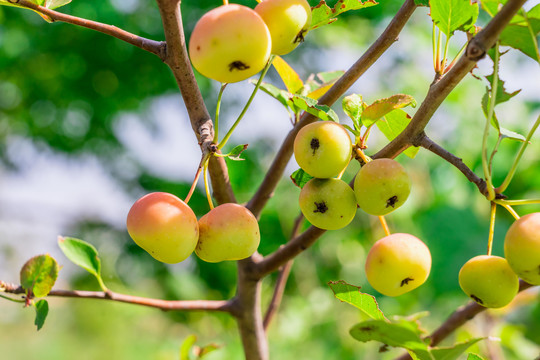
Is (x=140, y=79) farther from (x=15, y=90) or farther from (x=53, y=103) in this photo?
(x=15, y=90)

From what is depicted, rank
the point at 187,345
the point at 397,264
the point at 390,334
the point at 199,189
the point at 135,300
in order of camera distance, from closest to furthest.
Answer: the point at 390,334
the point at 397,264
the point at 135,300
the point at 187,345
the point at 199,189

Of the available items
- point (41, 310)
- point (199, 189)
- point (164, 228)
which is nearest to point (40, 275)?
point (41, 310)

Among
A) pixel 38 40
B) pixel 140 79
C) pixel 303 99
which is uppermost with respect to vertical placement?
pixel 303 99

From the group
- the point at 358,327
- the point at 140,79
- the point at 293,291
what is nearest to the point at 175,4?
the point at 358,327

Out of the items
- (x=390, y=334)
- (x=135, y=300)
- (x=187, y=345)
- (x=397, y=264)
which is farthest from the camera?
(x=187, y=345)

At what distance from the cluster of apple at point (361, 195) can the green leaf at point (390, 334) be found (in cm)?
10

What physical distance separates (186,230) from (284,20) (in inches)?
6.6

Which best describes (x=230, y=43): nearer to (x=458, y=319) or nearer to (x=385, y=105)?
(x=385, y=105)

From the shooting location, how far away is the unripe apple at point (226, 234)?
375 millimetres

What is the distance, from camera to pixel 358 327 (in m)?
0.30

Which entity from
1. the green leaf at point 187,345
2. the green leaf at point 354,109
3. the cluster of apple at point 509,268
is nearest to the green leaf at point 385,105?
the green leaf at point 354,109

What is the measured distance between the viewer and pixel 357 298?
1.19 ft

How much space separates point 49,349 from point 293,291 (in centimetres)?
243

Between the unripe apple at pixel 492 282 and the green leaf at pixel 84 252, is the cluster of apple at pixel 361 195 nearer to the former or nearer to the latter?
the unripe apple at pixel 492 282
